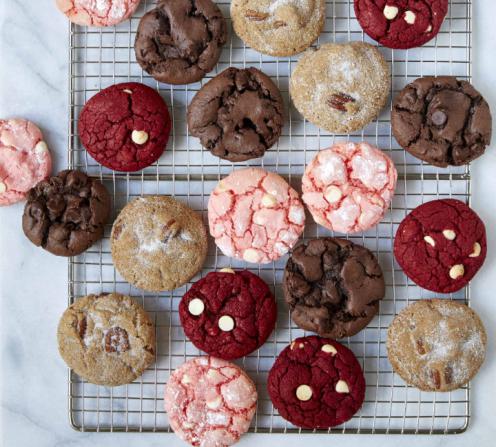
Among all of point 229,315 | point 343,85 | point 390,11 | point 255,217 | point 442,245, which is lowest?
point 229,315

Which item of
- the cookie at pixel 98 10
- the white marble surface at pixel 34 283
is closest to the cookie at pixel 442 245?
the white marble surface at pixel 34 283

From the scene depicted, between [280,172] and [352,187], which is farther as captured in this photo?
[280,172]

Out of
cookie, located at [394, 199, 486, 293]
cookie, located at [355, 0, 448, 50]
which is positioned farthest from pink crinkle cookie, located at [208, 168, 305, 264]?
cookie, located at [355, 0, 448, 50]

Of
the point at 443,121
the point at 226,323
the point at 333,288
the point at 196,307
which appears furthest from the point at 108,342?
the point at 443,121

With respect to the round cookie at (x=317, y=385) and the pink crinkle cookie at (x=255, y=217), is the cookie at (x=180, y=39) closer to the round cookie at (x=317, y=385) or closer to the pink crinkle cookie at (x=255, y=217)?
the pink crinkle cookie at (x=255, y=217)

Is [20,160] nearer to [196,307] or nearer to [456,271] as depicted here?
[196,307]

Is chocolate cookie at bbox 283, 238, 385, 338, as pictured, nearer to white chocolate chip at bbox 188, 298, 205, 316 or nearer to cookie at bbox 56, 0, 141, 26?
white chocolate chip at bbox 188, 298, 205, 316
